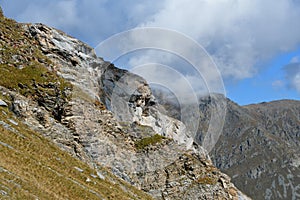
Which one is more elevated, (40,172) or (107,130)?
(107,130)

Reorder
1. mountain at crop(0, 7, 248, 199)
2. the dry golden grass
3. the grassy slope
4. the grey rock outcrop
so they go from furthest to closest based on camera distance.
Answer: the grey rock outcrop, mountain at crop(0, 7, 248, 199), the grassy slope, the dry golden grass

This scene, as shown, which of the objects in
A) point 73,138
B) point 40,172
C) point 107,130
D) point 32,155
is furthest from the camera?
point 107,130

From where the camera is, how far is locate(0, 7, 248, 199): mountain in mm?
33312

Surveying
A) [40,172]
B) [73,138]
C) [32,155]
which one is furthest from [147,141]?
[40,172]

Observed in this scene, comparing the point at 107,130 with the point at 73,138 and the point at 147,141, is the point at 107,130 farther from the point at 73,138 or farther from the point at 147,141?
the point at 147,141

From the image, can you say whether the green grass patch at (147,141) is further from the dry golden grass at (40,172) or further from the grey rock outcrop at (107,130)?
the dry golden grass at (40,172)

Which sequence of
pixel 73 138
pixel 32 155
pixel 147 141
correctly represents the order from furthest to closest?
pixel 147 141, pixel 73 138, pixel 32 155

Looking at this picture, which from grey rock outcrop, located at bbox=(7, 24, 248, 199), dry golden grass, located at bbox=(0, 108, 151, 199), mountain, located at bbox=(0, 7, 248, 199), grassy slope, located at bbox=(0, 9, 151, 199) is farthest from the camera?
grey rock outcrop, located at bbox=(7, 24, 248, 199)

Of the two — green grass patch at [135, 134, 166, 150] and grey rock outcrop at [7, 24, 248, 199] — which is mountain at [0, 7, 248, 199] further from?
grey rock outcrop at [7, 24, 248, 199]

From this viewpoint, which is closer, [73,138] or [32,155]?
[32,155]

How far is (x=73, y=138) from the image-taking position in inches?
1951

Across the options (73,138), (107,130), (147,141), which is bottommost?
(73,138)

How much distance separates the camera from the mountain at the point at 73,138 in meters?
33.3

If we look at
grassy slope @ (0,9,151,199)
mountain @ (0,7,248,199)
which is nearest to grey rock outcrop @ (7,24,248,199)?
mountain @ (0,7,248,199)
